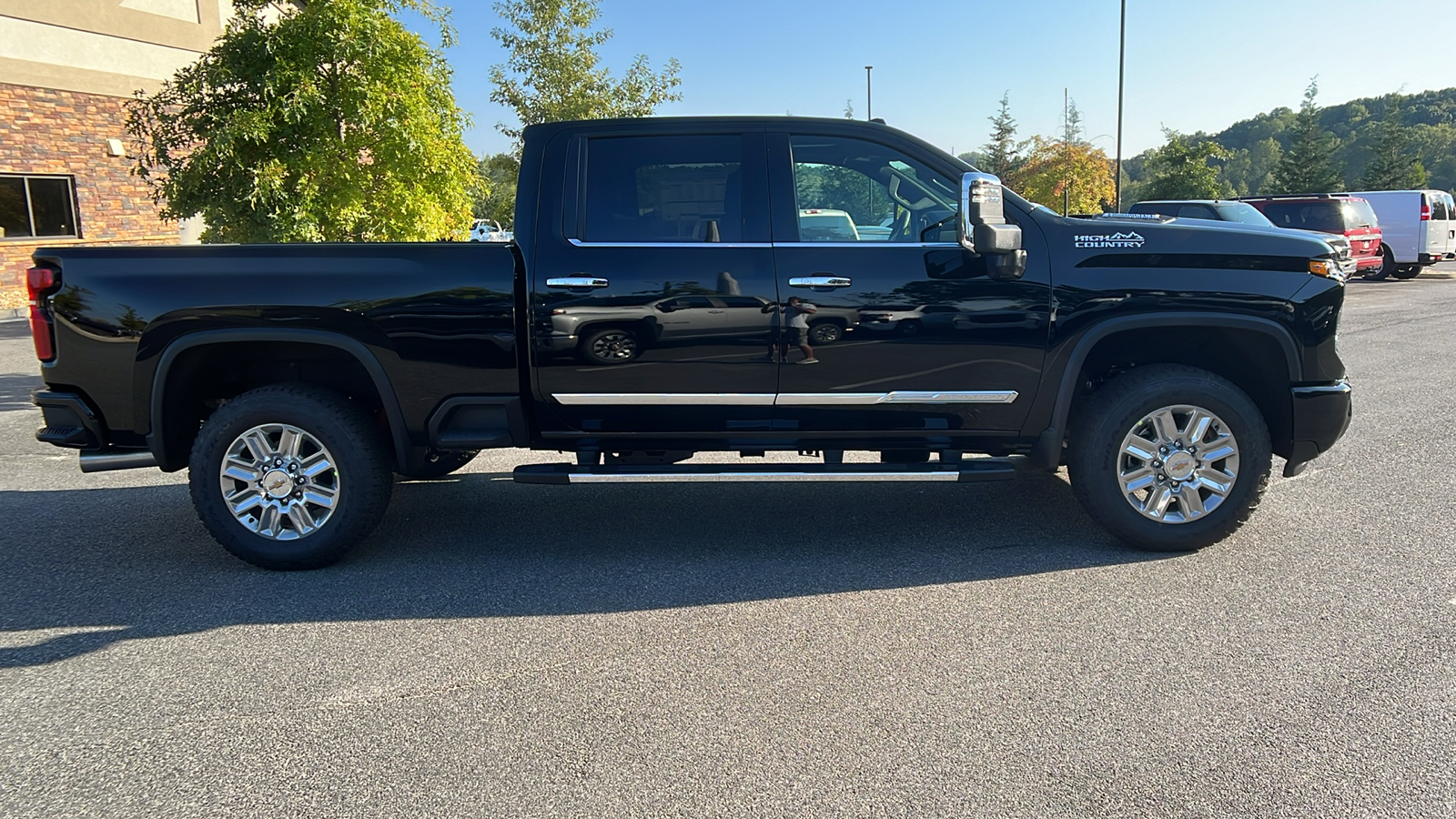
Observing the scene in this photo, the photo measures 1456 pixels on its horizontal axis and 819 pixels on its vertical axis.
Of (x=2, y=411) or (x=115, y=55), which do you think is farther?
(x=115, y=55)

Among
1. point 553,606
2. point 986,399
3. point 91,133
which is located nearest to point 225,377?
point 553,606

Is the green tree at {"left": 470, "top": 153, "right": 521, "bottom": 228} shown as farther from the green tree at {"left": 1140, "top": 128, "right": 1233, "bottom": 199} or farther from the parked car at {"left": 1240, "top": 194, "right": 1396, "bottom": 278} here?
the green tree at {"left": 1140, "top": 128, "right": 1233, "bottom": 199}

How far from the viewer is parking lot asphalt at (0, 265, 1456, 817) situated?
2.80m

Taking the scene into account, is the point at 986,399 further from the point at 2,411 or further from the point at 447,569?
the point at 2,411

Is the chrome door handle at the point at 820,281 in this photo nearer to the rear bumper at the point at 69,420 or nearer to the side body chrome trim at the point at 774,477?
the side body chrome trim at the point at 774,477

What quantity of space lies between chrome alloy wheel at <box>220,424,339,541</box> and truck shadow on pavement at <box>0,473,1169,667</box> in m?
0.25

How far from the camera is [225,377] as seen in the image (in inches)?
197

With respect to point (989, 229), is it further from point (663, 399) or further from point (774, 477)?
point (663, 399)

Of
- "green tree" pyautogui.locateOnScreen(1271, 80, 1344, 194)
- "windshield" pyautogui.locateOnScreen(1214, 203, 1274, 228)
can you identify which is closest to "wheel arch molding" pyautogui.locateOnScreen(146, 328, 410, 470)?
"windshield" pyautogui.locateOnScreen(1214, 203, 1274, 228)

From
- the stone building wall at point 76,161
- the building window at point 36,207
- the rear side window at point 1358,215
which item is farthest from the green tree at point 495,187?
the rear side window at point 1358,215

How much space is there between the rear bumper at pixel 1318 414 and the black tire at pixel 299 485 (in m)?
4.32

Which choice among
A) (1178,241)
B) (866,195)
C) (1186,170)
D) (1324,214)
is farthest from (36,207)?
(1186,170)

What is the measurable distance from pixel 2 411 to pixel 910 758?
30.5ft

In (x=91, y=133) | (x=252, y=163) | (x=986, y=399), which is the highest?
(x=91, y=133)
